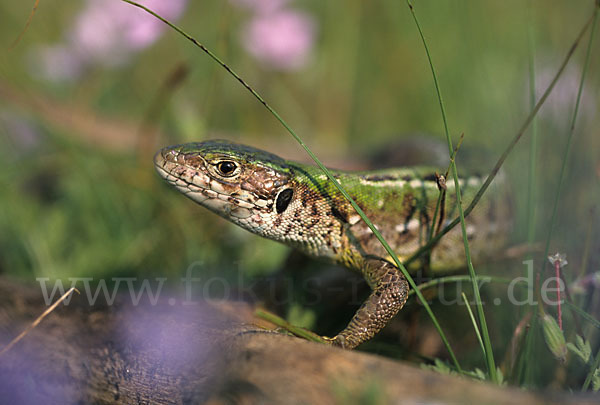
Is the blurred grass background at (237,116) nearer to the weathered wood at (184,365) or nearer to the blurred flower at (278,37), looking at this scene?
the blurred flower at (278,37)

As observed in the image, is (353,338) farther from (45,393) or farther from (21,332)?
(21,332)

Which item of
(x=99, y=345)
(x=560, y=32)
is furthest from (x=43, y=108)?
(x=560, y=32)

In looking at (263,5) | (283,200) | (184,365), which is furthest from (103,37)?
(184,365)

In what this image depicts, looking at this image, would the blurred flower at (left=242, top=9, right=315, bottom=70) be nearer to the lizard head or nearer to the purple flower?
the purple flower

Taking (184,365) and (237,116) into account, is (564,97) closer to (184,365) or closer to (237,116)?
(237,116)

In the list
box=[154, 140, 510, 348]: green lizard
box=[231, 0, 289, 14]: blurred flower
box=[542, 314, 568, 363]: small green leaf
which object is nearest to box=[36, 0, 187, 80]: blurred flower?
box=[231, 0, 289, 14]: blurred flower

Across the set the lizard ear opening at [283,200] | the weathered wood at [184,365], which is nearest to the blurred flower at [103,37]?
the lizard ear opening at [283,200]
